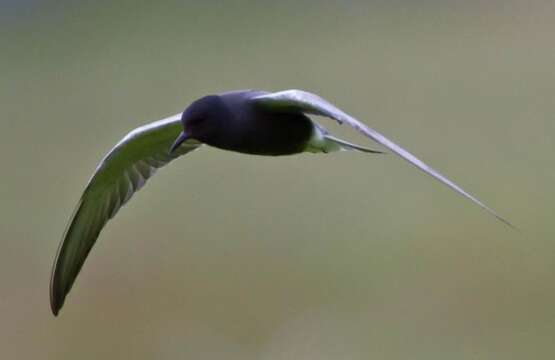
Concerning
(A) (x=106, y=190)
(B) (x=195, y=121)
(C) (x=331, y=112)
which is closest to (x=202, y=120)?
(B) (x=195, y=121)

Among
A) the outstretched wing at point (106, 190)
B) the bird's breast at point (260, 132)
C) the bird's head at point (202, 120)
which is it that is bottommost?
the outstretched wing at point (106, 190)

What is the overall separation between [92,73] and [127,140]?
2.14 m

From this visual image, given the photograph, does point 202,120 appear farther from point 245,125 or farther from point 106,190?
point 106,190

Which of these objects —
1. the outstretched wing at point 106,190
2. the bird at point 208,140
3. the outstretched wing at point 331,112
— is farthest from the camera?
the outstretched wing at point 106,190

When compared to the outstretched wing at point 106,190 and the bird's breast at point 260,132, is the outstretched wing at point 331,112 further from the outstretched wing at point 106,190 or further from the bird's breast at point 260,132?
the outstretched wing at point 106,190

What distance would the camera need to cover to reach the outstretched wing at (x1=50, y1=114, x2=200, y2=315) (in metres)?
1.71

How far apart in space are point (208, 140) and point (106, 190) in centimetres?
42

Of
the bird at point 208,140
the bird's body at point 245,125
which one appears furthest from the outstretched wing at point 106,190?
the bird's body at point 245,125

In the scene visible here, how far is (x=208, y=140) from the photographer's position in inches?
55.8

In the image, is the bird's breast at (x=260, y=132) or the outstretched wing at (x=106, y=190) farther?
the outstretched wing at (x=106, y=190)

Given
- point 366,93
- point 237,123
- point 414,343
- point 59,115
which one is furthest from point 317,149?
point 59,115

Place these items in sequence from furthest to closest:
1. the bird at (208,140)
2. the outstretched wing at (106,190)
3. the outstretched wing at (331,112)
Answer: the outstretched wing at (106,190)
the bird at (208,140)
the outstretched wing at (331,112)

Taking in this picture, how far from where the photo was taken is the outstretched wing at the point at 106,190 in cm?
171

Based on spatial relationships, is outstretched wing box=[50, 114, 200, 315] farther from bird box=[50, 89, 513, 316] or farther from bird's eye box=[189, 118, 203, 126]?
bird's eye box=[189, 118, 203, 126]
